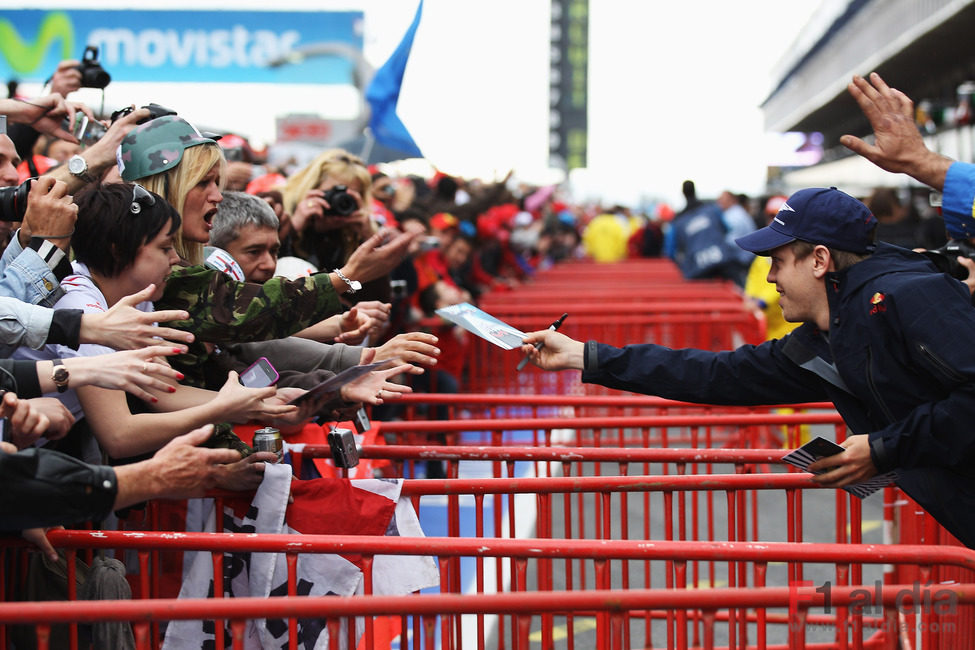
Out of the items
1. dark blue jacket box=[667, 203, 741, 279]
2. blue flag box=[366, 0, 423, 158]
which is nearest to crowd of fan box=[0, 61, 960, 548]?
blue flag box=[366, 0, 423, 158]

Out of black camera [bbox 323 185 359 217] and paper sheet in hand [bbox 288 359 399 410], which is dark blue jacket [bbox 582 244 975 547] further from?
black camera [bbox 323 185 359 217]

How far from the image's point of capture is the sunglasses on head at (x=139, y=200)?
11.4 feet

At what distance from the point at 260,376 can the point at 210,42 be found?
102 ft

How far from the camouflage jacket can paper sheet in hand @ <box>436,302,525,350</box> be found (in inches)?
18.0

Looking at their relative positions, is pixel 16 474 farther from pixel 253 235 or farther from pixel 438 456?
pixel 253 235

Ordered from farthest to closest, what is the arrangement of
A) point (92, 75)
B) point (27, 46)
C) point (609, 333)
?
point (27, 46), point (609, 333), point (92, 75)

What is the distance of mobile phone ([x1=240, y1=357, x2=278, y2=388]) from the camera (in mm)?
3488

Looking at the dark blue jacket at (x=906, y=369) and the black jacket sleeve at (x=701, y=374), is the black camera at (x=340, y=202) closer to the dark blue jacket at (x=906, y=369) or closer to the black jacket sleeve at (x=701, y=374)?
the black jacket sleeve at (x=701, y=374)

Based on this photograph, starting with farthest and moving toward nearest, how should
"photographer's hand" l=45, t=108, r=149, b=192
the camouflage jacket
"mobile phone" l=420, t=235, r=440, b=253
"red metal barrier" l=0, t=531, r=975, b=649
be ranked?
"mobile phone" l=420, t=235, r=440, b=253, "photographer's hand" l=45, t=108, r=149, b=192, the camouflage jacket, "red metal barrier" l=0, t=531, r=975, b=649

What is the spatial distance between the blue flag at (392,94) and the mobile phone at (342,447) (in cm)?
539

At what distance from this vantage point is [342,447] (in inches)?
152

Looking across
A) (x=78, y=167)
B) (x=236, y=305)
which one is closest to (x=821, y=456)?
(x=236, y=305)

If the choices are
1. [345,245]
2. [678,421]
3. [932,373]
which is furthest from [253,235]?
[932,373]

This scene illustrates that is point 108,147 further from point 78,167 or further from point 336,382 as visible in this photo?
point 336,382
